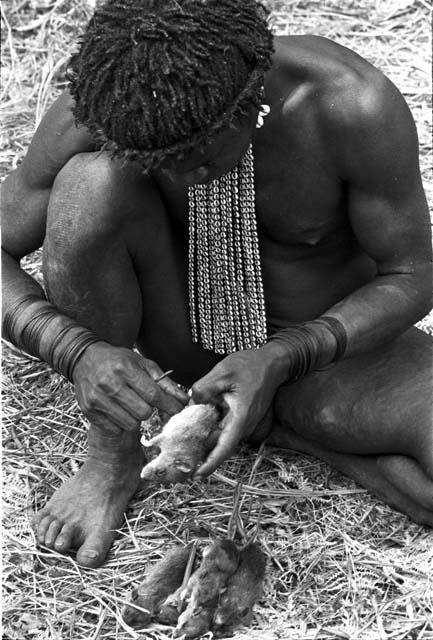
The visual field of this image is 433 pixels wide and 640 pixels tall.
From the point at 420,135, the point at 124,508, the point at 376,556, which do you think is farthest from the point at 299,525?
the point at 420,135

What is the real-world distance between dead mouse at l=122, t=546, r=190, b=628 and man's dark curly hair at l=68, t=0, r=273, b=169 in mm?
975

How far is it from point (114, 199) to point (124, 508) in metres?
0.85

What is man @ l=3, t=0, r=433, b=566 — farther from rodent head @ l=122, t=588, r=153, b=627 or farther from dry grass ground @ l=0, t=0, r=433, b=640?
rodent head @ l=122, t=588, r=153, b=627

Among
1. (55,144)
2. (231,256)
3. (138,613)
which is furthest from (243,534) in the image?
(55,144)

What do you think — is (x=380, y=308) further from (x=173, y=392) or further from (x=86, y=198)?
(x=86, y=198)

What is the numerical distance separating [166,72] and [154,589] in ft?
3.96

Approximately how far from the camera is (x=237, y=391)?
250 centimetres

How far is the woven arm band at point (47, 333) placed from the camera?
267 centimetres

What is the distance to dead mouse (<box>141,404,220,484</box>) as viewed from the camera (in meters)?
2.45

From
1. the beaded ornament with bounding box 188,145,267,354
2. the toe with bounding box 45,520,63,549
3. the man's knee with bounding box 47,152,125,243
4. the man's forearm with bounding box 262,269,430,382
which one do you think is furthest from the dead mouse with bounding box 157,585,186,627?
the man's knee with bounding box 47,152,125,243

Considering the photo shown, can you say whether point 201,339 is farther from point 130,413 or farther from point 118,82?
point 118,82

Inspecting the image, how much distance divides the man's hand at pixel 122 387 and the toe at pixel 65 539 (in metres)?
0.38

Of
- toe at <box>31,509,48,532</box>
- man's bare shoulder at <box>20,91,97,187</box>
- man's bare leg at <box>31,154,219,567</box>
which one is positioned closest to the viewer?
man's bare leg at <box>31,154,219,567</box>

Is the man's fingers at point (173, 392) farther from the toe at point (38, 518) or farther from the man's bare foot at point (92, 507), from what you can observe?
the toe at point (38, 518)
